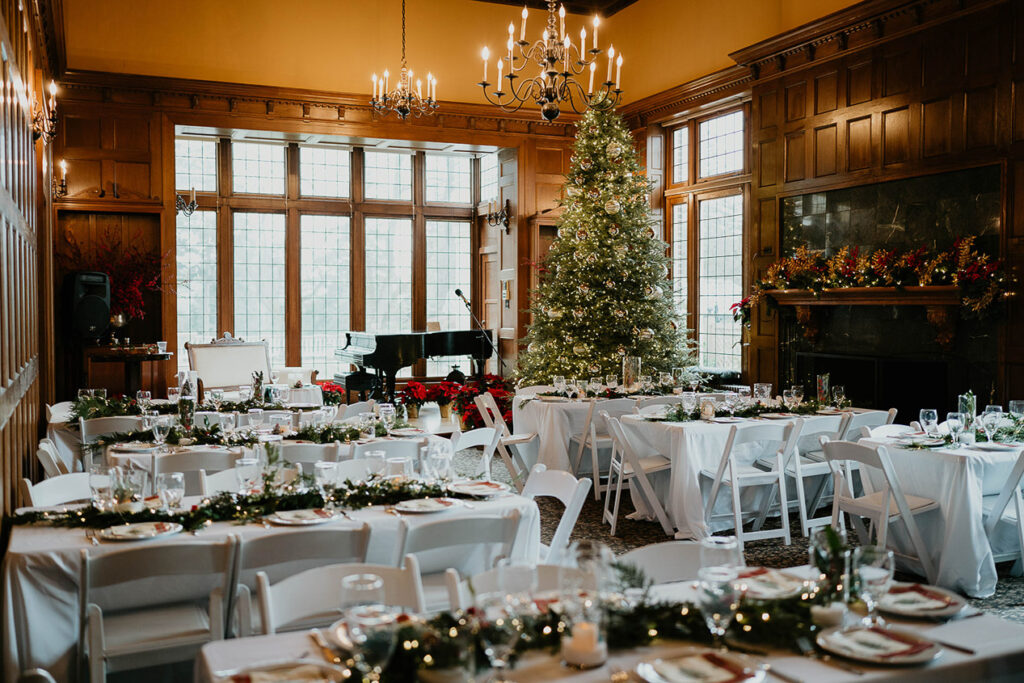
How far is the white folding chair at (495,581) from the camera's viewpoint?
2.07 m

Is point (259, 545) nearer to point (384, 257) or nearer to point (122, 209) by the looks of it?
point (122, 209)

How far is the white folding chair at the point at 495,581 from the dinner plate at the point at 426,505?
755 millimetres

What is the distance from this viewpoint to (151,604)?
11.2 ft

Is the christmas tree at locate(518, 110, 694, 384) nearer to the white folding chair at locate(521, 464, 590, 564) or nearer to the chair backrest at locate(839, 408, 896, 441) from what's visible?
the chair backrest at locate(839, 408, 896, 441)

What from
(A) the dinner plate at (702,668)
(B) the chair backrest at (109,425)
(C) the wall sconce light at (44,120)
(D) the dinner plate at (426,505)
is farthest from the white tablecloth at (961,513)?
(C) the wall sconce light at (44,120)

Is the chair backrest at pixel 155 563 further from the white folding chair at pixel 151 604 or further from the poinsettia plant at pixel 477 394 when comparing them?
the poinsettia plant at pixel 477 394

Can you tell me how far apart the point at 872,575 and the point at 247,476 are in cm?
258

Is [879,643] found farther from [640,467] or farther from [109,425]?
[109,425]

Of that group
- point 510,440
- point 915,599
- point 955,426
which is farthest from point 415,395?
point 915,599

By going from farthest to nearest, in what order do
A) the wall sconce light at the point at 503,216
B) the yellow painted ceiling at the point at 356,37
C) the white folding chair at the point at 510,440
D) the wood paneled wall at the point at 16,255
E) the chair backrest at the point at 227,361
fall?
the wall sconce light at the point at 503,216 → the chair backrest at the point at 227,361 → the yellow painted ceiling at the point at 356,37 → the white folding chair at the point at 510,440 → the wood paneled wall at the point at 16,255

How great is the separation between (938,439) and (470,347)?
8674mm

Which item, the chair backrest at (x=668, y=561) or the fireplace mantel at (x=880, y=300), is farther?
the fireplace mantel at (x=880, y=300)

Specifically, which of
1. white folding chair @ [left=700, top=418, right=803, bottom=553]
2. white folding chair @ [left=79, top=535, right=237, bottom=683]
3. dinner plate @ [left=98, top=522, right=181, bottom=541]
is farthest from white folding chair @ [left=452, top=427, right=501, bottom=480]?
dinner plate @ [left=98, top=522, right=181, bottom=541]

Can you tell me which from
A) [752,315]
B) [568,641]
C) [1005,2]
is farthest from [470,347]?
[568,641]
